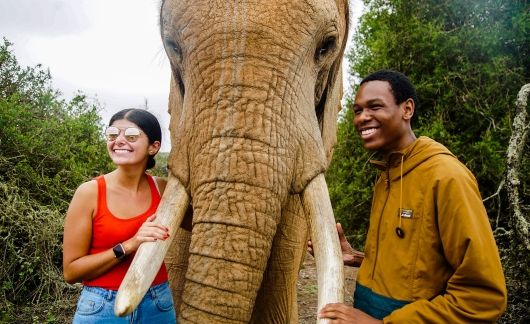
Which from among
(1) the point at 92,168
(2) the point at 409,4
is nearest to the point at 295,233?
(1) the point at 92,168

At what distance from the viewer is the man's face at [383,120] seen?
6.75ft

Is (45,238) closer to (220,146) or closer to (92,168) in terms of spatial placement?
(92,168)

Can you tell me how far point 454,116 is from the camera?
7.14m

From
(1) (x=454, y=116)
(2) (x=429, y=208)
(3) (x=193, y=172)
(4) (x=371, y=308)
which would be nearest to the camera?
(2) (x=429, y=208)

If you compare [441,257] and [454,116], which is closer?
[441,257]

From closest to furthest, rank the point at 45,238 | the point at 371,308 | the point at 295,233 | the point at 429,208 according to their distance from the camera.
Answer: the point at 429,208 < the point at 371,308 < the point at 295,233 < the point at 45,238

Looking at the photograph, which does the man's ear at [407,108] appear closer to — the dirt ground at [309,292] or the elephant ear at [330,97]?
the elephant ear at [330,97]

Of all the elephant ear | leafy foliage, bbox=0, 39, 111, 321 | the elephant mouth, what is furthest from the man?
leafy foliage, bbox=0, 39, 111, 321

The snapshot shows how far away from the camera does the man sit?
1.65 meters

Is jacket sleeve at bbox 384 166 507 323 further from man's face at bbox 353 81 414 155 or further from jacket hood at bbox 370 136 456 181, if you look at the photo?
man's face at bbox 353 81 414 155

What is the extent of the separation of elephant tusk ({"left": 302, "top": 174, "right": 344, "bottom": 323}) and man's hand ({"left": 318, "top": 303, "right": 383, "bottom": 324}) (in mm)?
29

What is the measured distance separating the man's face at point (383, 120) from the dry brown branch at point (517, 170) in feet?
8.47

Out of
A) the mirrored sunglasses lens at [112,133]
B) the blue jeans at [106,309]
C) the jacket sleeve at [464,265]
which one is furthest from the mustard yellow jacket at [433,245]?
the mirrored sunglasses lens at [112,133]

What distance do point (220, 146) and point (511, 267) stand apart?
3.54 metres
